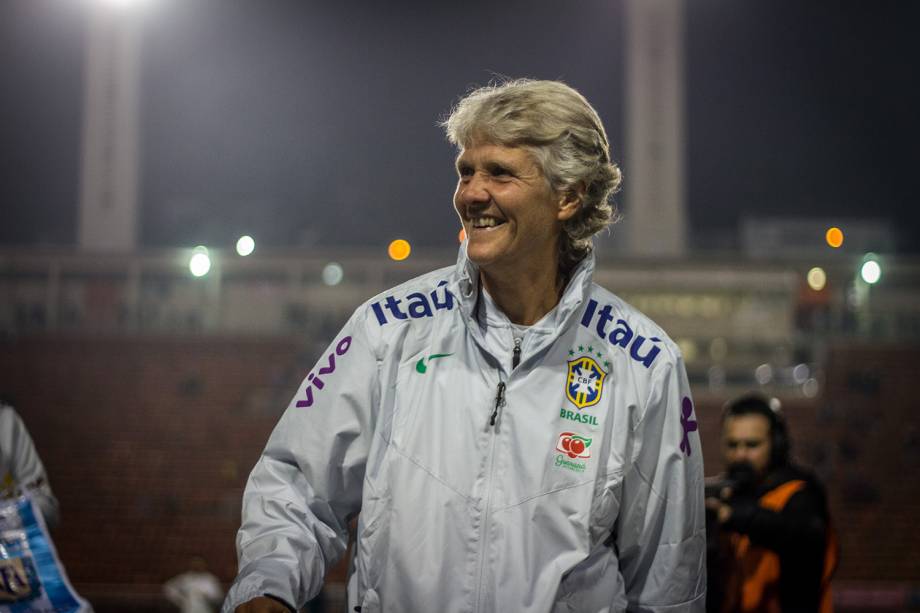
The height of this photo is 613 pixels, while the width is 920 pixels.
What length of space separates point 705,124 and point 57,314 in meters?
19.8

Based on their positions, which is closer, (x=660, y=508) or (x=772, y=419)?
(x=660, y=508)

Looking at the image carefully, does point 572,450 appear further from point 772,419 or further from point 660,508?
point 772,419

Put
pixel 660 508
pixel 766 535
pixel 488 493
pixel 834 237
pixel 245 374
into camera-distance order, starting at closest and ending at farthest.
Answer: pixel 488 493 → pixel 660 508 → pixel 766 535 → pixel 245 374 → pixel 834 237

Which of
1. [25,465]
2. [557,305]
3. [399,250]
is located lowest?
[25,465]

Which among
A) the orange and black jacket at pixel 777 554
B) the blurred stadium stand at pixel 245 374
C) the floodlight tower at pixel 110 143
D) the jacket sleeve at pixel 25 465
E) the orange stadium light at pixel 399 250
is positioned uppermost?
the floodlight tower at pixel 110 143

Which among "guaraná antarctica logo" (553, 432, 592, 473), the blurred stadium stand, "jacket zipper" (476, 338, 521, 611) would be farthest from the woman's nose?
the blurred stadium stand

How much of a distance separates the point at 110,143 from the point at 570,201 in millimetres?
26073

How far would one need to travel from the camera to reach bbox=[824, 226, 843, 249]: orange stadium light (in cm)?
2677

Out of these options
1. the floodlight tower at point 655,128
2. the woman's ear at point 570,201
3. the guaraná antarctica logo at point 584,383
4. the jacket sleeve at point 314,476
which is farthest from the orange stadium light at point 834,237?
the jacket sleeve at point 314,476

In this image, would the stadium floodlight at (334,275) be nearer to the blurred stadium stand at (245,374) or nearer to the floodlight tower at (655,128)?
the blurred stadium stand at (245,374)

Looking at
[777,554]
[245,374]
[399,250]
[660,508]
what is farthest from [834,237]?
[660,508]

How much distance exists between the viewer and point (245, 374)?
23359 mm

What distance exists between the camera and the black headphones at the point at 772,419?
3.73 m

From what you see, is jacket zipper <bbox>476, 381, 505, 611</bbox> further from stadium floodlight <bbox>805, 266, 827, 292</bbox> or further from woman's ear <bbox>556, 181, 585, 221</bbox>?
stadium floodlight <bbox>805, 266, 827, 292</bbox>
